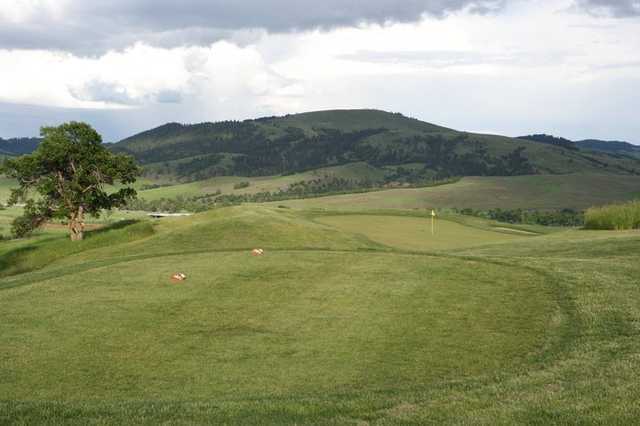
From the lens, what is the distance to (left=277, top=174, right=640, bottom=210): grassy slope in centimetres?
15844

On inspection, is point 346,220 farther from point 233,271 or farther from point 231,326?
point 231,326

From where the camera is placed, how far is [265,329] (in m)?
16.4

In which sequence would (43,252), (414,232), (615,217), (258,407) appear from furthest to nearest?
1. (414,232)
2. (615,217)
3. (43,252)
4. (258,407)

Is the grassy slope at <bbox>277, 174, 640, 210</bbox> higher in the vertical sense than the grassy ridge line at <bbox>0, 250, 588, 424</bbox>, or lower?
lower

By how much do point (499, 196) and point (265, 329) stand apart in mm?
167762

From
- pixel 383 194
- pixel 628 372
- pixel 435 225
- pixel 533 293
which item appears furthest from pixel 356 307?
pixel 383 194

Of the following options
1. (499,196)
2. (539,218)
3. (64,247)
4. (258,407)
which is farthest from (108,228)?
(499,196)

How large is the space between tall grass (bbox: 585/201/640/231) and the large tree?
136 feet

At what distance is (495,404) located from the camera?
10.3 m

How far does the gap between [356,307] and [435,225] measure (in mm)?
47407

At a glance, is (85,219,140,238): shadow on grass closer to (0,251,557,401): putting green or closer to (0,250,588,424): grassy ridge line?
(0,251,557,401): putting green

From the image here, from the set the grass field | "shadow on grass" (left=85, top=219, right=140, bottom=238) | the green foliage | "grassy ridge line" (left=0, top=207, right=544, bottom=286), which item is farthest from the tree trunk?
the green foliage

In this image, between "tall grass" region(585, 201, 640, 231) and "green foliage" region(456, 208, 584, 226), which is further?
"green foliage" region(456, 208, 584, 226)

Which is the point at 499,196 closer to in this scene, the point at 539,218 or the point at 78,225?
the point at 539,218
